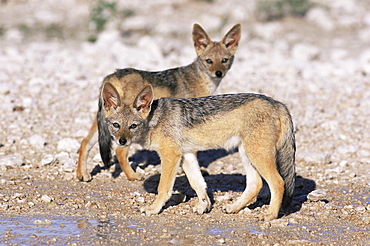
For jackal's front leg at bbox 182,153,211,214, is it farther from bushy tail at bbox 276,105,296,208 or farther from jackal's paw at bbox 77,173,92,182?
jackal's paw at bbox 77,173,92,182

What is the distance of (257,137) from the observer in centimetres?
655

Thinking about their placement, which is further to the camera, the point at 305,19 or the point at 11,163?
the point at 305,19

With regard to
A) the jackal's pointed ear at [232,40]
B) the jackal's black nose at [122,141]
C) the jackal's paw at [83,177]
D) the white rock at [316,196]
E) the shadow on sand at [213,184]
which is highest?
the jackal's pointed ear at [232,40]

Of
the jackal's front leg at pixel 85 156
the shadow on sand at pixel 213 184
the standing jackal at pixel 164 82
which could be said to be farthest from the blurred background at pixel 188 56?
the standing jackal at pixel 164 82

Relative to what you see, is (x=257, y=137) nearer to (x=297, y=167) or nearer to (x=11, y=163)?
(x=297, y=167)

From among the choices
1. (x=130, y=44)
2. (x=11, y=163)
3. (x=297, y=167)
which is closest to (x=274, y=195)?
(x=297, y=167)

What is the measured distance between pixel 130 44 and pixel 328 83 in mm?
6535

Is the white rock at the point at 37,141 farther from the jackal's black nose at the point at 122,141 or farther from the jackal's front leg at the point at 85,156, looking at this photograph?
the jackal's black nose at the point at 122,141

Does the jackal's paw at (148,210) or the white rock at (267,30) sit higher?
the white rock at (267,30)

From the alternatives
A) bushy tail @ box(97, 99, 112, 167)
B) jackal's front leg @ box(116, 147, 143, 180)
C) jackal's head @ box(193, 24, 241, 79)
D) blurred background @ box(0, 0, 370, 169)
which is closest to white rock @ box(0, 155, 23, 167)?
blurred background @ box(0, 0, 370, 169)

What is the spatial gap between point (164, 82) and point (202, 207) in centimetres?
241

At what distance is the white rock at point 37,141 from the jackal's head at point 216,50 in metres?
2.83

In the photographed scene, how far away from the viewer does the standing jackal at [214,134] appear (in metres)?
6.57

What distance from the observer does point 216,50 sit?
9648 mm
